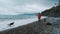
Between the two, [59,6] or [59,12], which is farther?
[59,6]

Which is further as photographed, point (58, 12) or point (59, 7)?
point (59, 7)

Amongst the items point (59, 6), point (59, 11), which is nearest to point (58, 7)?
point (59, 6)

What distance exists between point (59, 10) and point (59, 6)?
1039 cm

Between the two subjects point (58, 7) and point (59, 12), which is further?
point (58, 7)

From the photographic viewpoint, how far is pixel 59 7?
17388cm

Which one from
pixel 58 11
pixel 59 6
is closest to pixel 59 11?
pixel 58 11

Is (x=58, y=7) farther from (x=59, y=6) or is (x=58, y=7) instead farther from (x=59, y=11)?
(x=59, y=11)

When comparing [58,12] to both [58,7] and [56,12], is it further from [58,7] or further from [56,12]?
[58,7]

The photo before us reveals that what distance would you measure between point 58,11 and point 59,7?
373 inches

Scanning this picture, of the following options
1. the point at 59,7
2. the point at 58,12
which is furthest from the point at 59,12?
the point at 59,7

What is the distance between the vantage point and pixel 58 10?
16638 centimetres

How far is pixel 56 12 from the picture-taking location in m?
166

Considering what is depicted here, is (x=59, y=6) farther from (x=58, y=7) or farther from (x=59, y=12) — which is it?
(x=59, y=12)

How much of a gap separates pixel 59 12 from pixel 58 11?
438cm
